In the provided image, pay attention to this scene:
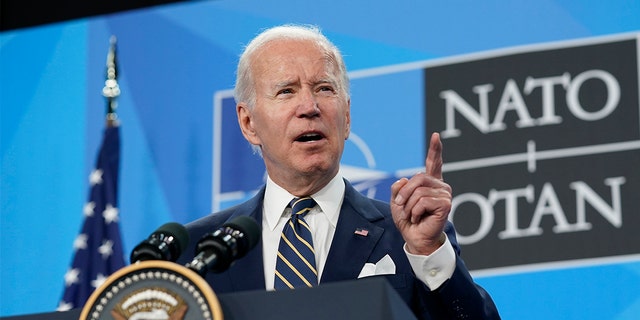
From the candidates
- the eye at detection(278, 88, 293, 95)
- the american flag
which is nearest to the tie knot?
the eye at detection(278, 88, 293, 95)

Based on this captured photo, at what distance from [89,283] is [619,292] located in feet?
7.78

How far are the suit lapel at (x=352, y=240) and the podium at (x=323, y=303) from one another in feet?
2.65

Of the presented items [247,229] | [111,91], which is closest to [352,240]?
[247,229]

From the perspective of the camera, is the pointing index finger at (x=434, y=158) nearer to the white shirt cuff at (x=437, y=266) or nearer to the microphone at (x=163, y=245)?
the white shirt cuff at (x=437, y=266)

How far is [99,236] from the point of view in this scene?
5098 millimetres

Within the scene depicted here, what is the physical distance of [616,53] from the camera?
4.50 meters

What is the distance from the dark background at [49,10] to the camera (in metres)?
5.61

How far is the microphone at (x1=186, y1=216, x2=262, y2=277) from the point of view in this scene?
2.09 metres

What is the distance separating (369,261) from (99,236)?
2.54 metres

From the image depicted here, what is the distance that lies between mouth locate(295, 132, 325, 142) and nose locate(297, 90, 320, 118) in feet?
0.16

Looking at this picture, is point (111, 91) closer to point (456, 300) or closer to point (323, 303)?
point (456, 300)

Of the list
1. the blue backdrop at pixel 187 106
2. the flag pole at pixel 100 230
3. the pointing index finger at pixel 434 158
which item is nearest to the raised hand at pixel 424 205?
the pointing index finger at pixel 434 158

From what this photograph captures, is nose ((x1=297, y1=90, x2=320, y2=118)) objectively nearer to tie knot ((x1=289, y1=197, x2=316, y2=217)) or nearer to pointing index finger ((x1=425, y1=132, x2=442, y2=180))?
tie knot ((x1=289, y1=197, x2=316, y2=217))

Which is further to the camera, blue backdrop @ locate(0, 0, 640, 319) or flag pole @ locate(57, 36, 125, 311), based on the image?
flag pole @ locate(57, 36, 125, 311)
